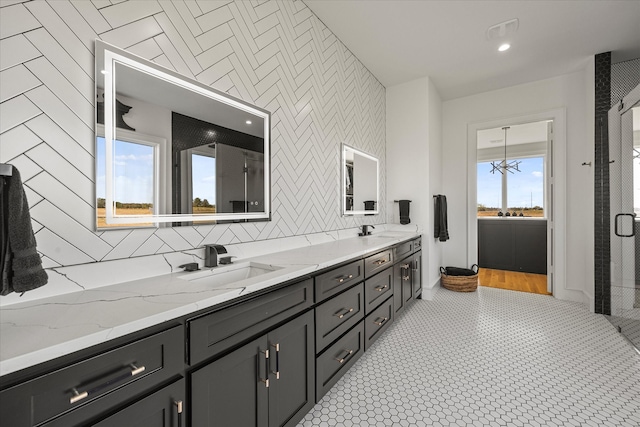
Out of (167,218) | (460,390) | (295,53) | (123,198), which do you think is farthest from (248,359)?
(295,53)

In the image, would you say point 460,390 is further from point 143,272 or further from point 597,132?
point 597,132

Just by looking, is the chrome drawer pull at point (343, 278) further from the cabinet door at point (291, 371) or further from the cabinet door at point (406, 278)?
the cabinet door at point (406, 278)

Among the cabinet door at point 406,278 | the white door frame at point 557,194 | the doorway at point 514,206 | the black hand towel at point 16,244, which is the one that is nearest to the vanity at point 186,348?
the black hand towel at point 16,244

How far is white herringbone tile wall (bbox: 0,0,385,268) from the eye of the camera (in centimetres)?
101

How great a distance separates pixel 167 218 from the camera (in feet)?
4.63

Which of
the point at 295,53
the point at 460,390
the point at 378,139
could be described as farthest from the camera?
the point at 378,139

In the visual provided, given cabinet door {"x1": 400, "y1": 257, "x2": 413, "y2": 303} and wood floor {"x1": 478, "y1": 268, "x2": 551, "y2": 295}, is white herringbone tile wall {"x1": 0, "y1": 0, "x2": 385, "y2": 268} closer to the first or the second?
cabinet door {"x1": 400, "y1": 257, "x2": 413, "y2": 303}

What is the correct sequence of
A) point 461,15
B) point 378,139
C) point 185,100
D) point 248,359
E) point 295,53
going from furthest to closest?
point 378,139 < point 461,15 < point 295,53 < point 185,100 < point 248,359

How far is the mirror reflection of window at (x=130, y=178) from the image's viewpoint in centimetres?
118

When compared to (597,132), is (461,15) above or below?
above

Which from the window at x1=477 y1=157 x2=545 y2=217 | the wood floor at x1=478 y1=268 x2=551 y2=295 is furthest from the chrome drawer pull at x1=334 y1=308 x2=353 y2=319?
the window at x1=477 y1=157 x2=545 y2=217

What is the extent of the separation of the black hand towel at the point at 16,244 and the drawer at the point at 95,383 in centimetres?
31

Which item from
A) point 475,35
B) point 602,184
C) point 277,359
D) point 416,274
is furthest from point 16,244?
point 602,184

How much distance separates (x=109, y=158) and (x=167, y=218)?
0.36 m
